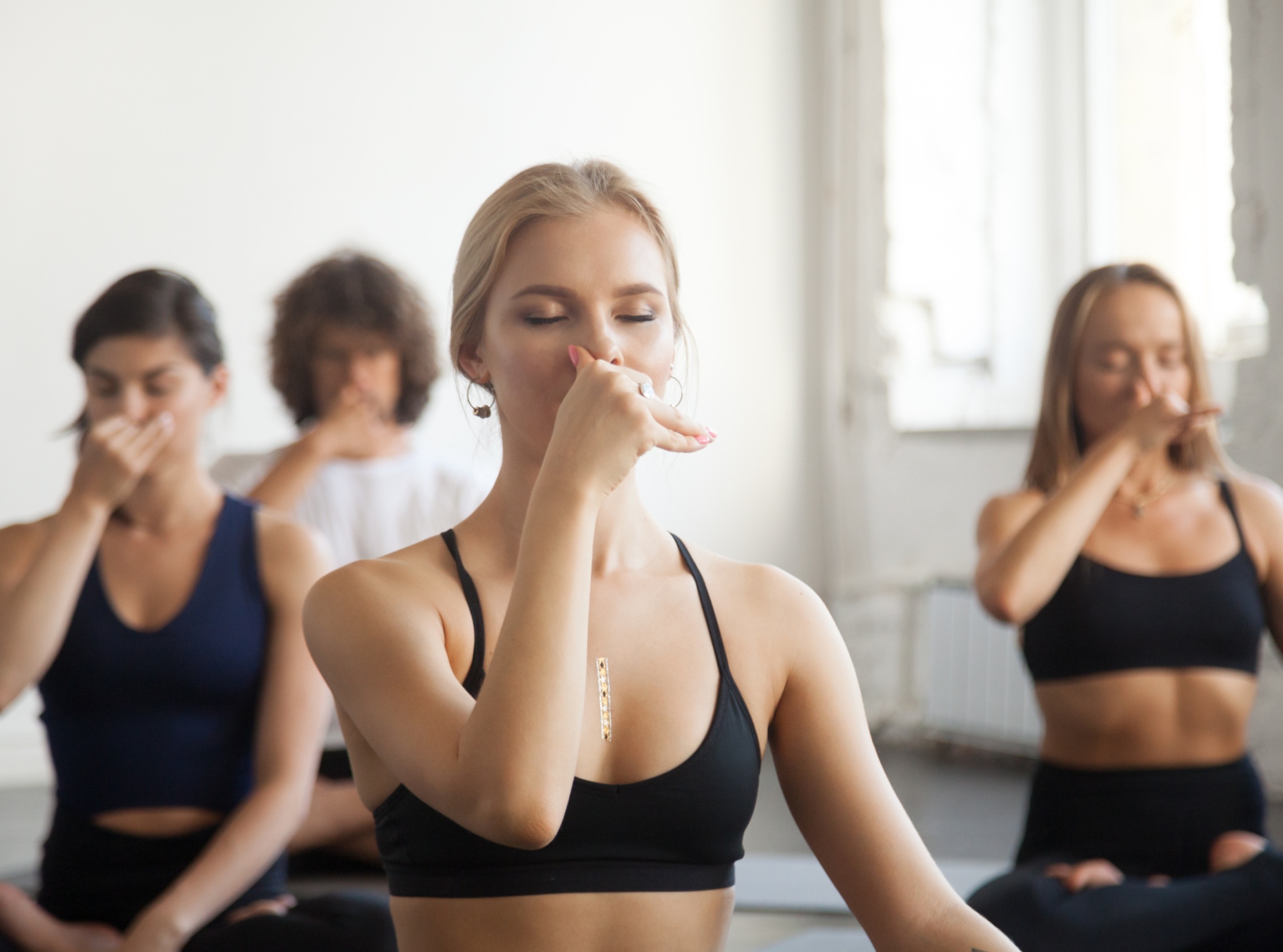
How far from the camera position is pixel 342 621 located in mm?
1054

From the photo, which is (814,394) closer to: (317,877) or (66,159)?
(66,159)

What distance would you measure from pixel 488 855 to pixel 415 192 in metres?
4.04

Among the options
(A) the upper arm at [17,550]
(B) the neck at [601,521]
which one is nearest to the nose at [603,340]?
(B) the neck at [601,521]

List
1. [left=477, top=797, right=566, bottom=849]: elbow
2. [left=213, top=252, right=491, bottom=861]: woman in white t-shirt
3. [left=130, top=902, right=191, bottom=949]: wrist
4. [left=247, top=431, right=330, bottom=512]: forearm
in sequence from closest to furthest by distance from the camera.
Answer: [left=477, top=797, right=566, bottom=849]: elbow, [left=130, top=902, right=191, bottom=949]: wrist, [left=247, top=431, right=330, bottom=512]: forearm, [left=213, top=252, right=491, bottom=861]: woman in white t-shirt

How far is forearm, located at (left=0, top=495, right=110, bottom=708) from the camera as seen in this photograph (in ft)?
5.52

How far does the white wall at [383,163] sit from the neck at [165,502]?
241 cm

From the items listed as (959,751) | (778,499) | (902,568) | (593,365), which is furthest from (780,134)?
(593,365)

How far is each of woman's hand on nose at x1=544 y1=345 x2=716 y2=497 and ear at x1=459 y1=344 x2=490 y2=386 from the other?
204 millimetres

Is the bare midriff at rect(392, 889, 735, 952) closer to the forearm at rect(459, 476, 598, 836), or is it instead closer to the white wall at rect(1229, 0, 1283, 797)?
the forearm at rect(459, 476, 598, 836)

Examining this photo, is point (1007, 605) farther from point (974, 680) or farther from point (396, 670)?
point (974, 680)

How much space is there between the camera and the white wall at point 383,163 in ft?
14.0

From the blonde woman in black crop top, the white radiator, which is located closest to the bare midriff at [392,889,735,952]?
the blonde woman in black crop top

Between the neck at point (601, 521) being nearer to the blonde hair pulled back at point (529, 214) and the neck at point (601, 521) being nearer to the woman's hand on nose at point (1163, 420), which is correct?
the blonde hair pulled back at point (529, 214)

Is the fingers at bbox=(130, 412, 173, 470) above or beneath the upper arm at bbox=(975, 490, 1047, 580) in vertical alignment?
above
